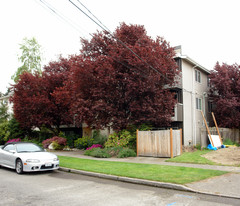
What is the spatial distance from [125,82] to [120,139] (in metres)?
3.96

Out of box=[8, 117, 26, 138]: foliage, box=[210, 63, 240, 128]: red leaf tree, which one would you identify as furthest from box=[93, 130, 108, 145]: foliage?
box=[210, 63, 240, 128]: red leaf tree

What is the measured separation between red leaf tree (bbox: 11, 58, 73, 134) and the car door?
420 inches

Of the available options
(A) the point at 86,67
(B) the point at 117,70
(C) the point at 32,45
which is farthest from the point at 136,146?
(C) the point at 32,45

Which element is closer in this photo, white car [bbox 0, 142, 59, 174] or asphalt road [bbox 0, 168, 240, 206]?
asphalt road [bbox 0, 168, 240, 206]

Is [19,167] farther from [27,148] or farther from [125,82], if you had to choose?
[125,82]

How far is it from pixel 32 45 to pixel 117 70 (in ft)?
87.4

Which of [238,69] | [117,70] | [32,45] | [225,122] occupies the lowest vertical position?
[225,122]

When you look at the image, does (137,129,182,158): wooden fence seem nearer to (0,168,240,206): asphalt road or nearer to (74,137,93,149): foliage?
(0,168,240,206): asphalt road

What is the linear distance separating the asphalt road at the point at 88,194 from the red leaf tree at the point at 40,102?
45.5ft

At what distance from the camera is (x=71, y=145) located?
23.1 metres

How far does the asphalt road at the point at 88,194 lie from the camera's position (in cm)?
556

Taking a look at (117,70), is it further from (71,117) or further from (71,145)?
(71,145)

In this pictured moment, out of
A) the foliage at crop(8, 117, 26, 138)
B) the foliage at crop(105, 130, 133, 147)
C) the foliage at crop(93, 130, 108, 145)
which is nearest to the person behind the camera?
the foliage at crop(105, 130, 133, 147)

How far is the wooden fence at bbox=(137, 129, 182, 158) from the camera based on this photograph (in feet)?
43.7
